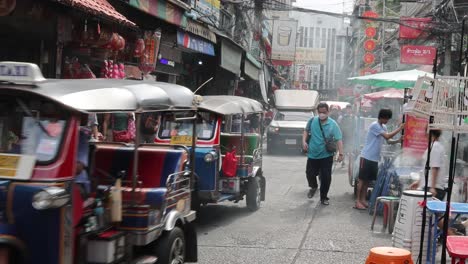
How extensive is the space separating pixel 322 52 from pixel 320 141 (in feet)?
118

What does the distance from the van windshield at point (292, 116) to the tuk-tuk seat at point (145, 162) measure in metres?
16.5

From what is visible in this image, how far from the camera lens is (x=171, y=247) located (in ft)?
16.6

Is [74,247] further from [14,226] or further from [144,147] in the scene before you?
[144,147]

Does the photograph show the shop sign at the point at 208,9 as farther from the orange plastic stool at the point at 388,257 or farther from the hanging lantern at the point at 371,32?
the hanging lantern at the point at 371,32

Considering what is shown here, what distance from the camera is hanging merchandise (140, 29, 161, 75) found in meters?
11.0

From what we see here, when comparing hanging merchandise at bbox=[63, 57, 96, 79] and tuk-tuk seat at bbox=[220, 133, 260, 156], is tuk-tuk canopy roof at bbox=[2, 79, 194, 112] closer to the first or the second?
hanging merchandise at bbox=[63, 57, 96, 79]

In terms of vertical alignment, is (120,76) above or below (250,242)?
above

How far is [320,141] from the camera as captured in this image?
984cm

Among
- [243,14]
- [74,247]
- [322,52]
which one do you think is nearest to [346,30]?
[322,52]

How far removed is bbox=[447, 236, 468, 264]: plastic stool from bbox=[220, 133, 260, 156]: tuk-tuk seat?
497cm

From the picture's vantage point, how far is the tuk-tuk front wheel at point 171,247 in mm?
4973

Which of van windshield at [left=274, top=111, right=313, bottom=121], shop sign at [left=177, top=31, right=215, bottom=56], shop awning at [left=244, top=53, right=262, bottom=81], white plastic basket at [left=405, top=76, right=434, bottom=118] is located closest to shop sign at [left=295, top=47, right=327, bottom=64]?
shop awning at [left=244, top=53, right=262, bottom=81]

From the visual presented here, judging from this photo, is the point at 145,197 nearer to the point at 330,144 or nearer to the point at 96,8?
the point at 96,8

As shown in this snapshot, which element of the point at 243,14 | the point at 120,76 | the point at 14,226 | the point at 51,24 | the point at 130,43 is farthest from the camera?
the point at 243,14
